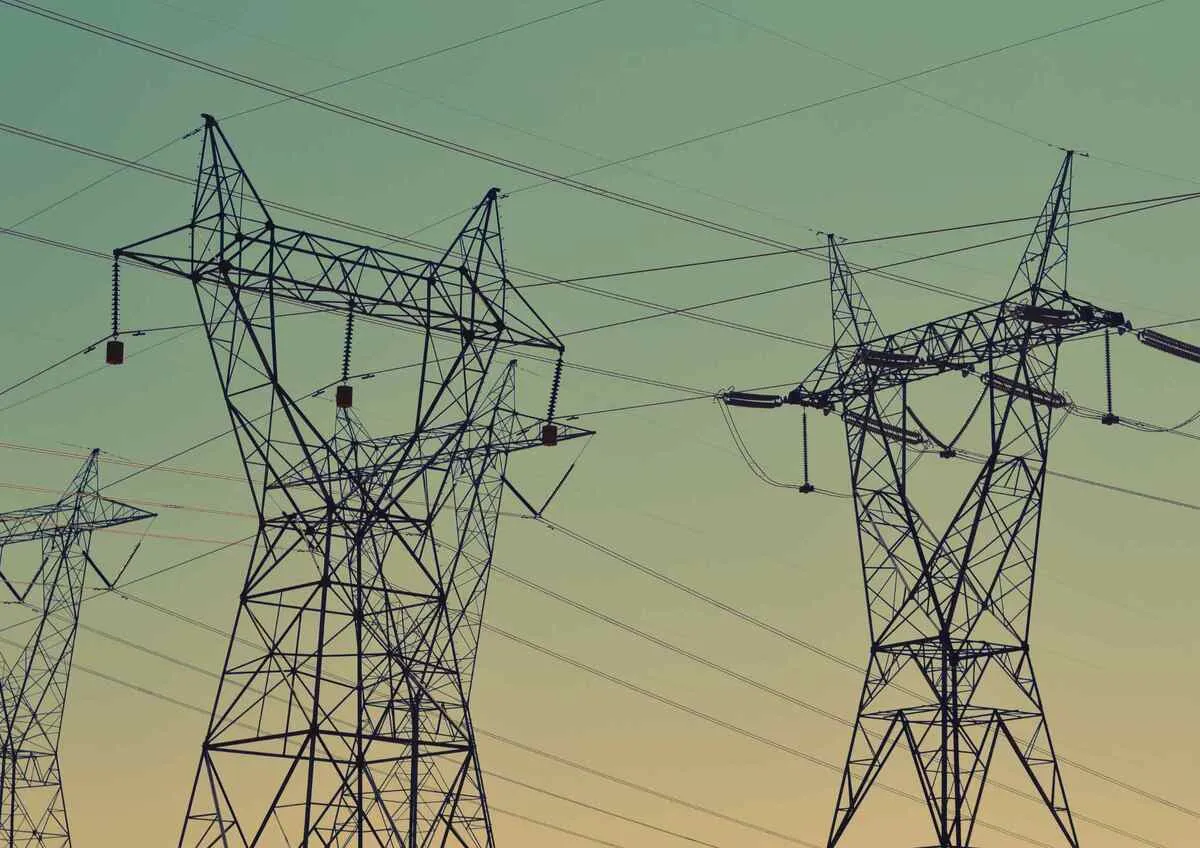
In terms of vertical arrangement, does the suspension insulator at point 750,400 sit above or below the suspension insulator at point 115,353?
above

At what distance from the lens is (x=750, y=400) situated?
41062mm

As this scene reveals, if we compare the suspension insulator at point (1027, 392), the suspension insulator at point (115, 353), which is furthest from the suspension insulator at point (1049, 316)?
the suspension insulator at point (115, 353)

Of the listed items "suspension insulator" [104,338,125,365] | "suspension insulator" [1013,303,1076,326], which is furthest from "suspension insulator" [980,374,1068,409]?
"suspension insulator" [104,338,125,365]

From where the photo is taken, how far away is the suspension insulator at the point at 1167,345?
3659cm

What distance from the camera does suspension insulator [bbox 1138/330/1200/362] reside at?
36594 millimetres

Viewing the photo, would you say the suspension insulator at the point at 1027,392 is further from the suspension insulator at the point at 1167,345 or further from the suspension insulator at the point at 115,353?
the suspension insulator at the point at 115,353

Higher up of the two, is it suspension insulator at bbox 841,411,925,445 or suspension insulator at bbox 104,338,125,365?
suspension insulator at bbox 841,411,925,445

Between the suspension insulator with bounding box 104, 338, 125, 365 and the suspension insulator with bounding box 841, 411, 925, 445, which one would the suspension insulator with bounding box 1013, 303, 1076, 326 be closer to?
the suspension insulator with bounding box 841, 411, 925, 445

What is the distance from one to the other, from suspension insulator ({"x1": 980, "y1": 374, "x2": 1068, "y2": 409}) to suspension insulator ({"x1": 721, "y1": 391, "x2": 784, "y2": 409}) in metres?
4.77

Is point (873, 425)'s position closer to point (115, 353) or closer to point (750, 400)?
point (750, 400)

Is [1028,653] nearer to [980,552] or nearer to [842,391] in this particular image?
[980,552]

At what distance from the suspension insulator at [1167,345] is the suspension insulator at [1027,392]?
8.23 feet

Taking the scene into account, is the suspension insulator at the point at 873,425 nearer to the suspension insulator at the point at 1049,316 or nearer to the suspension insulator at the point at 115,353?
the suspension insulator at the point at 1049,316

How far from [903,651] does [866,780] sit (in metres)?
2.83
